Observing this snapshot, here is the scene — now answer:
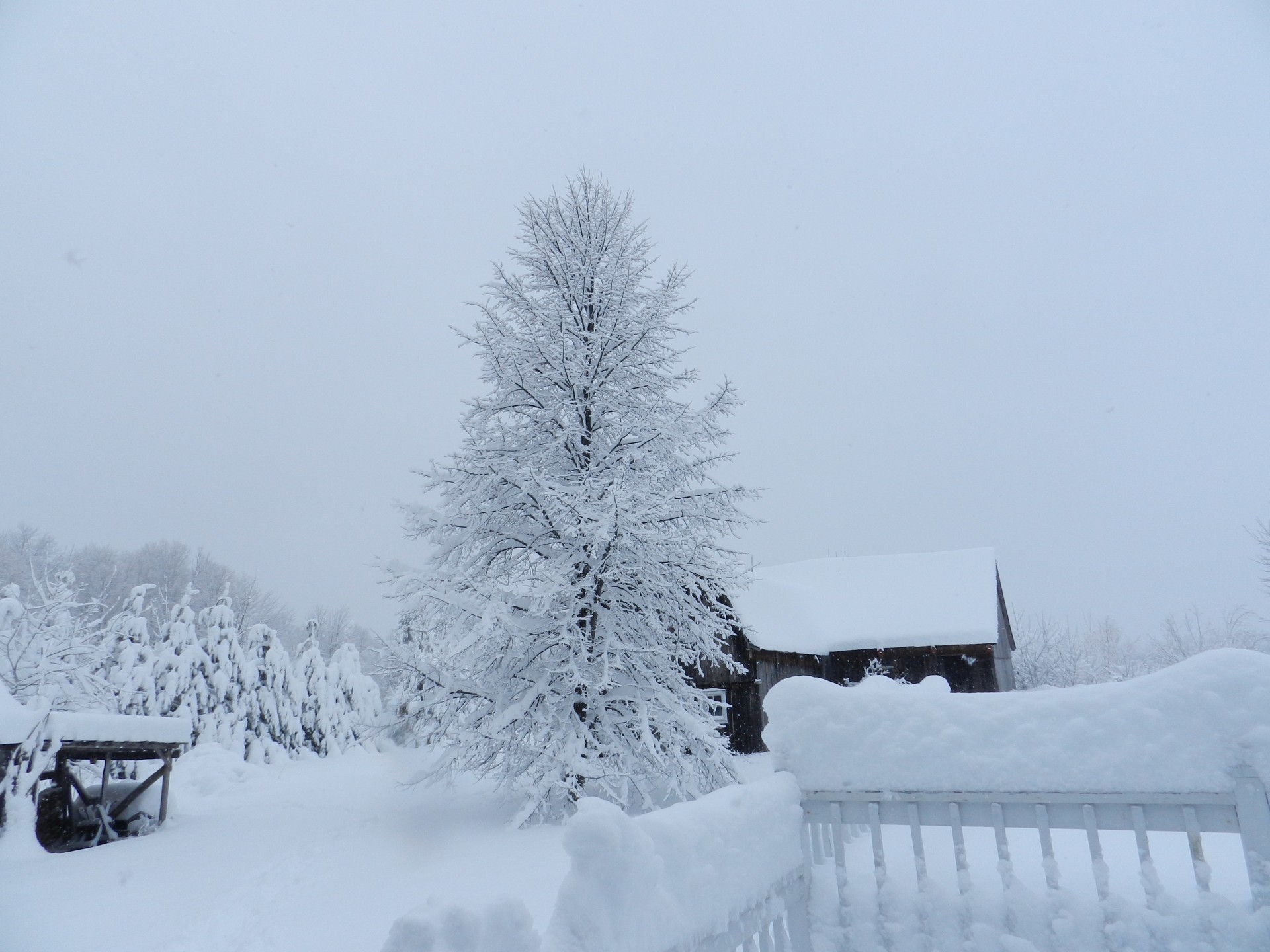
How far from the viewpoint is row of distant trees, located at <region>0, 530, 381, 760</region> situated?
49.5 ft

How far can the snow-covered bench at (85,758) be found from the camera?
994 centimetres

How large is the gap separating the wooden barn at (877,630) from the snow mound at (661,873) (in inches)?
642

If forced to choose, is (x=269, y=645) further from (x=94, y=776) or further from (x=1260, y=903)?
(x=1260, y=903)

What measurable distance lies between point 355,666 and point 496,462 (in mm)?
26085

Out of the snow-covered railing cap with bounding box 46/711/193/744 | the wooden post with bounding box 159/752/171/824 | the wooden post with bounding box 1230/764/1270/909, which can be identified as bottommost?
the wooden post with bounding box 159/752/171/824

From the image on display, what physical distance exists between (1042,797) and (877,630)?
22.5m

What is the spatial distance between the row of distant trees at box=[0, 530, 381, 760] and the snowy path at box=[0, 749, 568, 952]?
4.25m

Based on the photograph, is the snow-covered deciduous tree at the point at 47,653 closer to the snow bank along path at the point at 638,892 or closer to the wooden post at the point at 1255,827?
the snow bank along path at the point at 638,892

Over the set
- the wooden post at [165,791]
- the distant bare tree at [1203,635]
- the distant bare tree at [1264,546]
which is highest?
the distant bare tree at [1264,546]

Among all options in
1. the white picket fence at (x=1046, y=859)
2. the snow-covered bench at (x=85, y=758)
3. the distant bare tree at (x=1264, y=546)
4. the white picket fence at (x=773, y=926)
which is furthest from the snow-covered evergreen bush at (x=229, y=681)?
the distant bare tree at (x=1264, y=546)

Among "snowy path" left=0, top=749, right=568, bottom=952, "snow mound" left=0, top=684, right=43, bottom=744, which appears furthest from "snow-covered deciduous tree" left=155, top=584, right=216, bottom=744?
"snow mound" left=0, top=684, right=43, bottom=744

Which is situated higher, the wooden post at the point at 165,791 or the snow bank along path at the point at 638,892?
the snow bank along path at the point at 638,892

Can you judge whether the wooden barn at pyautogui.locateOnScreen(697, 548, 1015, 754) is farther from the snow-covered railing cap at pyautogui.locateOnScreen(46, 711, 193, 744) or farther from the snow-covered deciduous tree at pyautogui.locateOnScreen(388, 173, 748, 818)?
the snow-covered railing cap at pyautogui.locateOnScreen(46, 711, 193, 744)

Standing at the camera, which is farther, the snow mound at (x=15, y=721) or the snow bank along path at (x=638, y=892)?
the snow mound at (x=15, y=721)
